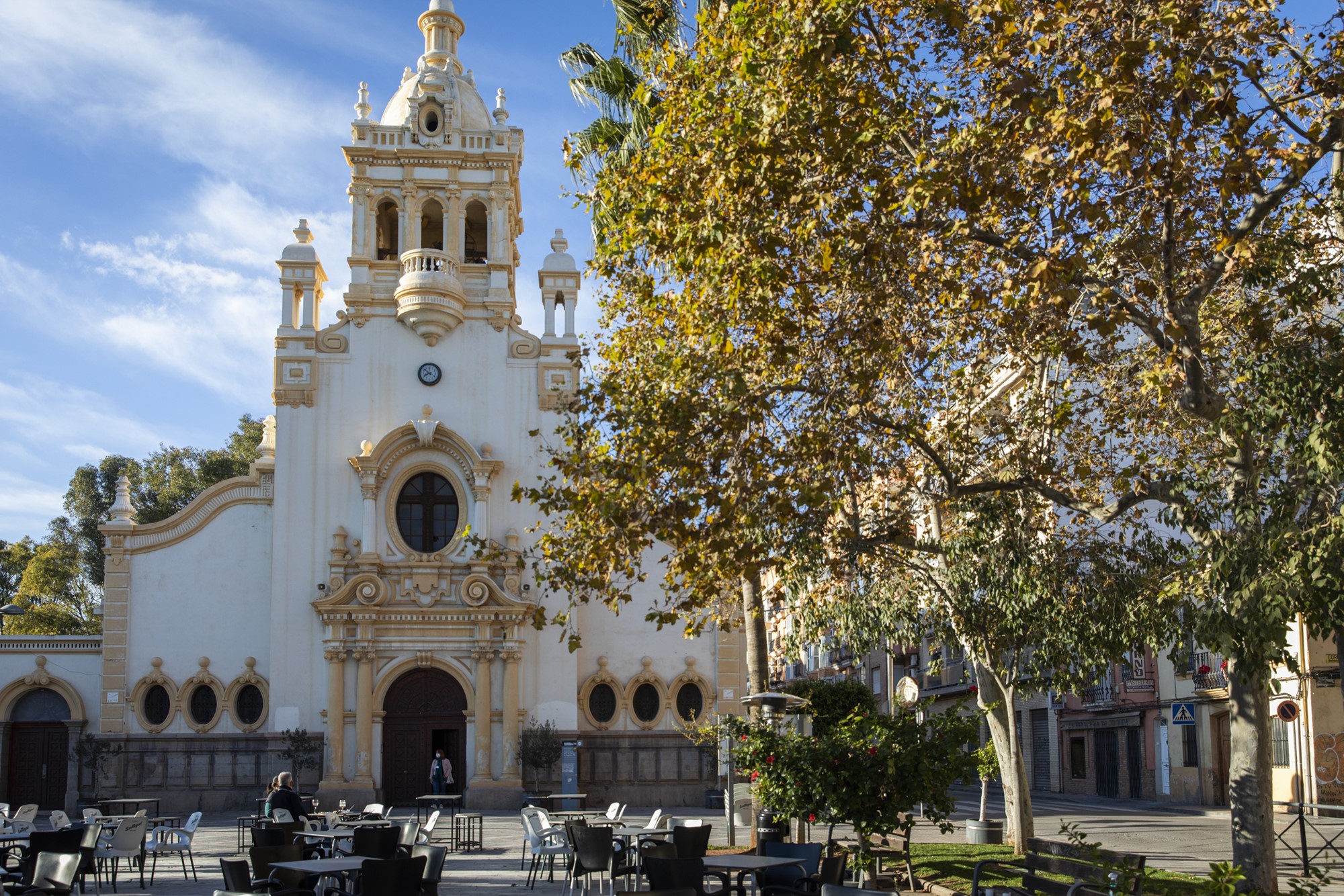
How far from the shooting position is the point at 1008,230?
11.9m

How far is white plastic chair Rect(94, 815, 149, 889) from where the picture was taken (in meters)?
16.1

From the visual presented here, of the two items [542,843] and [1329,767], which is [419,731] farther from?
[1329,767]

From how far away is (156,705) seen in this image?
31.8 metres

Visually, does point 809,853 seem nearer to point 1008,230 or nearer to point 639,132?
point 1008,230

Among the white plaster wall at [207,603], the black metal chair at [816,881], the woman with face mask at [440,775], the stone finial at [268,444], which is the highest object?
the stone finial at [268,444]

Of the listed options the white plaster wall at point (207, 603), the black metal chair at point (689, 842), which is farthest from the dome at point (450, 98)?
the black metal chair at point (689, 842)

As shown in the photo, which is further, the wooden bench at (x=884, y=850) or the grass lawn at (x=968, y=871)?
the wooden bench at (x=884, y=850)

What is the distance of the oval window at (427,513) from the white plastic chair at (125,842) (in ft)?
51.7

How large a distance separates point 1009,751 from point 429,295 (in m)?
19.9

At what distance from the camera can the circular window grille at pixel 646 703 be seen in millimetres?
32781

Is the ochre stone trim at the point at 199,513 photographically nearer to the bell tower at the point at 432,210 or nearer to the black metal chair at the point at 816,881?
the bell tower at the point at 432,210

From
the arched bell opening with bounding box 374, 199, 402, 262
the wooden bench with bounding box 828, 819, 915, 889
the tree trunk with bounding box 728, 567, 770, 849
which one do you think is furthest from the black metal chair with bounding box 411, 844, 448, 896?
the arched bell opening with bounding box 374, 199, 402, 262

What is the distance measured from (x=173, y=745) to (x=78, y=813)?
261 centimetres

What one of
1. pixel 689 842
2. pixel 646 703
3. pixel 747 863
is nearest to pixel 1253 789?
pixel 747 863
